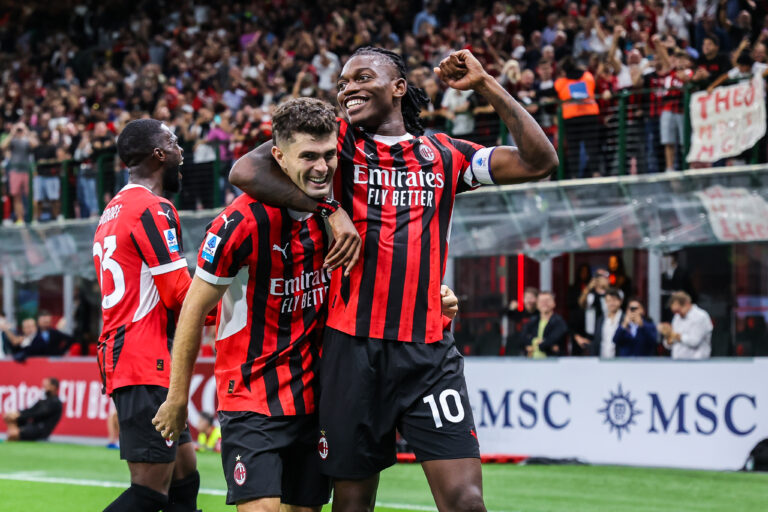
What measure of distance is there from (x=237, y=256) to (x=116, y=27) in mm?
23497

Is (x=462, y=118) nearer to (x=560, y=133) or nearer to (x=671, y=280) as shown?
(x=560, y=133)

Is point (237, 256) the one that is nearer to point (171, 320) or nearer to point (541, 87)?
point (171, 320)

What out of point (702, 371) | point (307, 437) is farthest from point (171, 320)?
point (702, 371)

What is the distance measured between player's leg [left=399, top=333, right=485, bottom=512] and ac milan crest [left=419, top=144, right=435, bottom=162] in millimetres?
742

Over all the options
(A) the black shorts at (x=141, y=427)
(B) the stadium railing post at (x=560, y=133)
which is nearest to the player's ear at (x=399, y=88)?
(A) the black shorts at (x=141, y=427)

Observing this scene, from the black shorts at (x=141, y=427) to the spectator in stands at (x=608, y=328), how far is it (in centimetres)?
790

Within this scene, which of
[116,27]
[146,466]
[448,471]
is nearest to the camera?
[448,471]

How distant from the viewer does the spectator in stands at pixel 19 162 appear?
61.7 ft

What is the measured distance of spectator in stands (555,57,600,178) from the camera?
13.3 metres

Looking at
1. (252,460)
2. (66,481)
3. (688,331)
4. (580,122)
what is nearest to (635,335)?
(688,331)

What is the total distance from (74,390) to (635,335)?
801 centimetres

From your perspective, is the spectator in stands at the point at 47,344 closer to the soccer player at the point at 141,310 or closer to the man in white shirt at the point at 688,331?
the man in white shirt at the point at 688,331

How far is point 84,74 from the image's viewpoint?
2428 cm

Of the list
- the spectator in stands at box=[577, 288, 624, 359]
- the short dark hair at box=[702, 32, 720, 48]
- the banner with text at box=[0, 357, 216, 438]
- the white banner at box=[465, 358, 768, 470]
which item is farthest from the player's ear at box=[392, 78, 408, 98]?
the banner with text at box=[0, 357, 216, 438]
